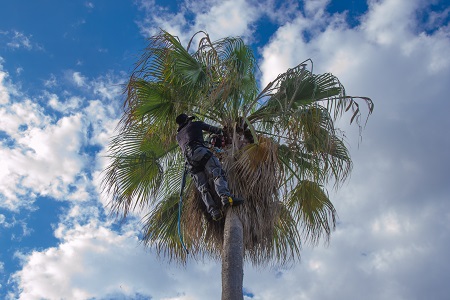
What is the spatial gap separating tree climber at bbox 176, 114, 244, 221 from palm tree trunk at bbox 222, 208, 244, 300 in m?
0.25

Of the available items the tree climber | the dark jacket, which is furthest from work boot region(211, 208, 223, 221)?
the dark jacket

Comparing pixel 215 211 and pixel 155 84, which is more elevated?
pixel 155 84

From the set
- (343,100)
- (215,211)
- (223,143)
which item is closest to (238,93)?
(223,143)

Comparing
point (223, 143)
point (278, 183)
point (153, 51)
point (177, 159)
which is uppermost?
point (153, 51)

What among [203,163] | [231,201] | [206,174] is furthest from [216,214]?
[203,163]

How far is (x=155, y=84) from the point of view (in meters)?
10.3

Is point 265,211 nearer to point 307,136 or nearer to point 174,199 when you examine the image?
point 307,136

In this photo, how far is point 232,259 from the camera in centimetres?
796

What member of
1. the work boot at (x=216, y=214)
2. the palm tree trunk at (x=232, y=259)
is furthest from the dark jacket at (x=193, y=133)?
the palm tree trunk at (x=232, y=259)

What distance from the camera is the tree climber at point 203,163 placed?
858cm

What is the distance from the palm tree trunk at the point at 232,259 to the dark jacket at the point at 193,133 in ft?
4.55

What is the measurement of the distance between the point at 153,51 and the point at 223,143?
2.08 m

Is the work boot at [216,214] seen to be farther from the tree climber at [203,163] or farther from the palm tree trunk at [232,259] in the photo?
the palm tree trunk at [232,259]

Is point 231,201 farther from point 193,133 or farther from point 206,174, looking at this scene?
point 193,133
